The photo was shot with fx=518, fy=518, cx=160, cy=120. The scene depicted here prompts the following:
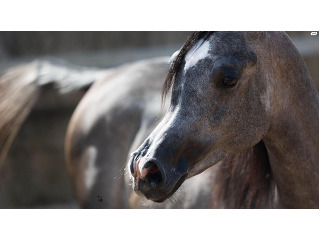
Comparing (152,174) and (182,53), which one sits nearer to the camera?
(152,174)

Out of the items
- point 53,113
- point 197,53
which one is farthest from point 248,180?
point 53,113

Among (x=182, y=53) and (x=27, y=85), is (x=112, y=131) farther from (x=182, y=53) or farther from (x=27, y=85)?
(x=182, y=53)

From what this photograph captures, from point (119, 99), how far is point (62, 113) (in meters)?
1.52

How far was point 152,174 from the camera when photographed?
1.09 m

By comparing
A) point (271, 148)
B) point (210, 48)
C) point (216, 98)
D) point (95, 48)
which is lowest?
point (271, 148)

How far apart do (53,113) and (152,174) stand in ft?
8.52

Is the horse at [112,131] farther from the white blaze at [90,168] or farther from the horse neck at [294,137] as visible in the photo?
the horse neck at [294,137]

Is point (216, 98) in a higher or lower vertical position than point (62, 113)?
lower

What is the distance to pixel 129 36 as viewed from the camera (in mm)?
3566

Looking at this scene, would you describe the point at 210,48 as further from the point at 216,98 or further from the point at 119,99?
the point at 119,99

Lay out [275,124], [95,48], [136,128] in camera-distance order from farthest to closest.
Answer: [95,48], [136,128], [275,124]

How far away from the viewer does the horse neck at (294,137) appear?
129 centimetres

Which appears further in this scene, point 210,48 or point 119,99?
point 119,99

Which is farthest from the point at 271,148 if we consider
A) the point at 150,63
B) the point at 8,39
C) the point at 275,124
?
the point at 8,39
